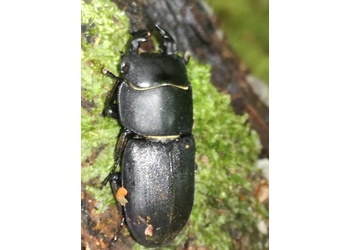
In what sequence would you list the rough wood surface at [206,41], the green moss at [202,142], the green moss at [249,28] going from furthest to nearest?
the green moss at [249,28] → the rough wood surface at [206,41] → the green moss at [202,142]

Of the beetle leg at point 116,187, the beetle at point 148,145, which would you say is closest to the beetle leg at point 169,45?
the beetle at point 148,145

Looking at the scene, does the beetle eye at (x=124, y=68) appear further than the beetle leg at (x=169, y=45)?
No

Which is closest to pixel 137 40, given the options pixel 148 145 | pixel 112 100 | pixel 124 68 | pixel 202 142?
pixel 124 68

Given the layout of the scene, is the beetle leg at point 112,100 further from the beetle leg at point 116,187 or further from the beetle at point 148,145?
the beetle leg at point 116,187

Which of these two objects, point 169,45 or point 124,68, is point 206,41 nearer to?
point 169,45

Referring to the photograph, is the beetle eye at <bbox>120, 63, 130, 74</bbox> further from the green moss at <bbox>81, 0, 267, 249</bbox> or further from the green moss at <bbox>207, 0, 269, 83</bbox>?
the green moss at <bbox>207, 0, 269, 83</bbox>

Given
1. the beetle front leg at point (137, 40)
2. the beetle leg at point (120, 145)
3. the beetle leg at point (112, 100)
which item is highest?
the beetle front leg at point (137, 40)
